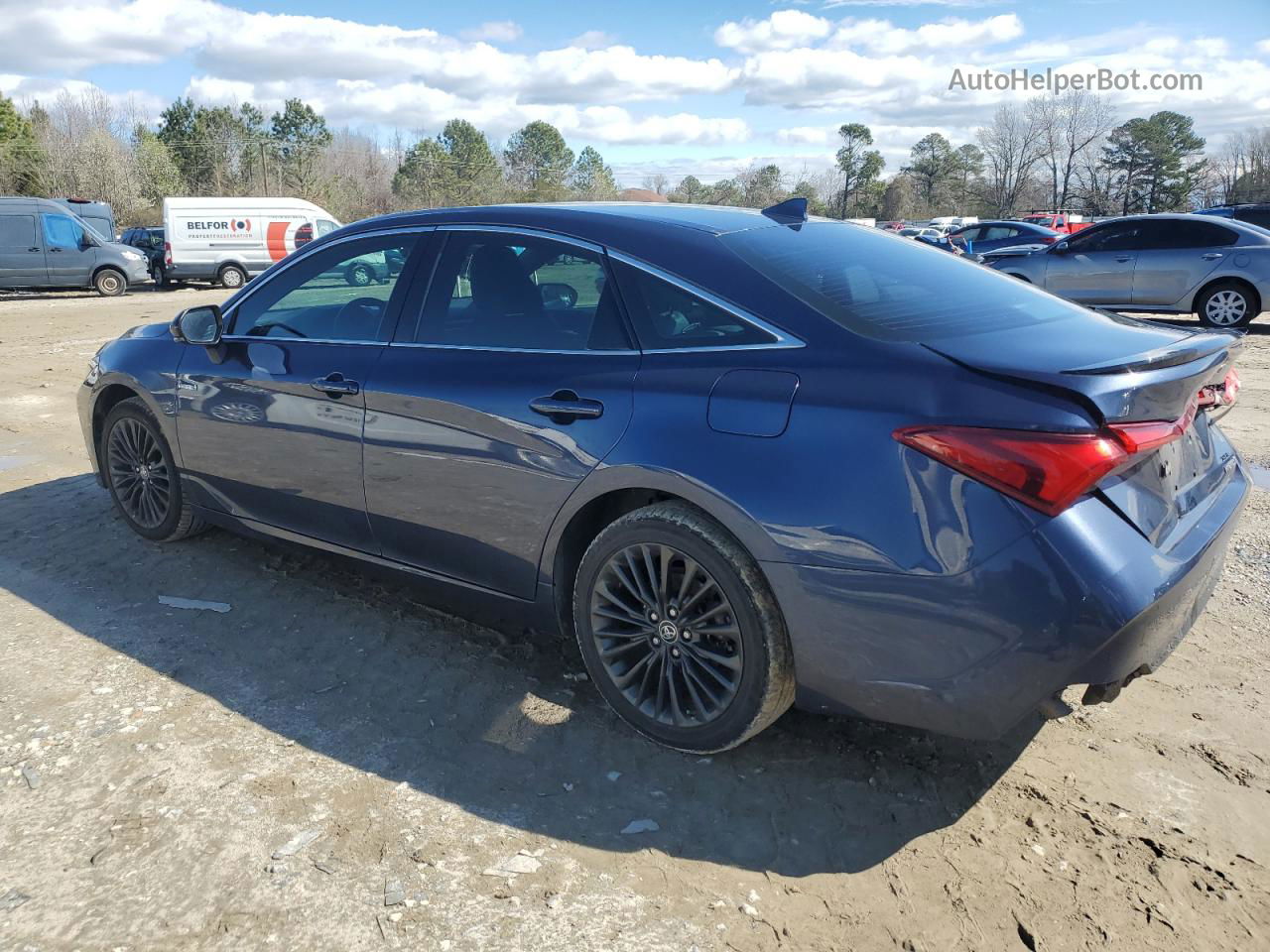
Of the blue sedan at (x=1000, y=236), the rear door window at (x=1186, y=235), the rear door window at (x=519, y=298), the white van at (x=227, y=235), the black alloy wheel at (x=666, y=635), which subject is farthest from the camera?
the white van at (x=227, y=235)

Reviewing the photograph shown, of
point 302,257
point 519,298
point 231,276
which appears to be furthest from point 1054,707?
point 231,276

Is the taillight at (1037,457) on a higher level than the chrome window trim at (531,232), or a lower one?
lower

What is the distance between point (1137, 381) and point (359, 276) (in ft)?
9.51

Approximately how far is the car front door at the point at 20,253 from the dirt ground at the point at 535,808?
22.9 meters

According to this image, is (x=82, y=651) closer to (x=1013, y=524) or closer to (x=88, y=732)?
(x=88, y=732)

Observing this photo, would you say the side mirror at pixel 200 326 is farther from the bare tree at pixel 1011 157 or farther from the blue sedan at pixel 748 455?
the bare tree at pixel 1011 157

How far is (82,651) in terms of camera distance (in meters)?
3.80

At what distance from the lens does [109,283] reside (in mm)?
24281

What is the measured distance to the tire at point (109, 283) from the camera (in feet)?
79.1

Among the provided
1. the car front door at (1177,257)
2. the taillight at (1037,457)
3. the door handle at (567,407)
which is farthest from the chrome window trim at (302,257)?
the car front door at (1177,257)

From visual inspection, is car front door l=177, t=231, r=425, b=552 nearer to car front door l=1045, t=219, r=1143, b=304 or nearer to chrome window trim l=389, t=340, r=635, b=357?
chrome window trim l=389, t=340, r=635, b=357

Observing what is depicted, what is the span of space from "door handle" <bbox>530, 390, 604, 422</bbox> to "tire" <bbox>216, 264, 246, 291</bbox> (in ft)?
82.4

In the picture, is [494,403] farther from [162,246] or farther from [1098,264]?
[162,246]

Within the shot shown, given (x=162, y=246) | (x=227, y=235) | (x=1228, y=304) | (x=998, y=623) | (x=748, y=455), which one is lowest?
(x=998, y=623)
